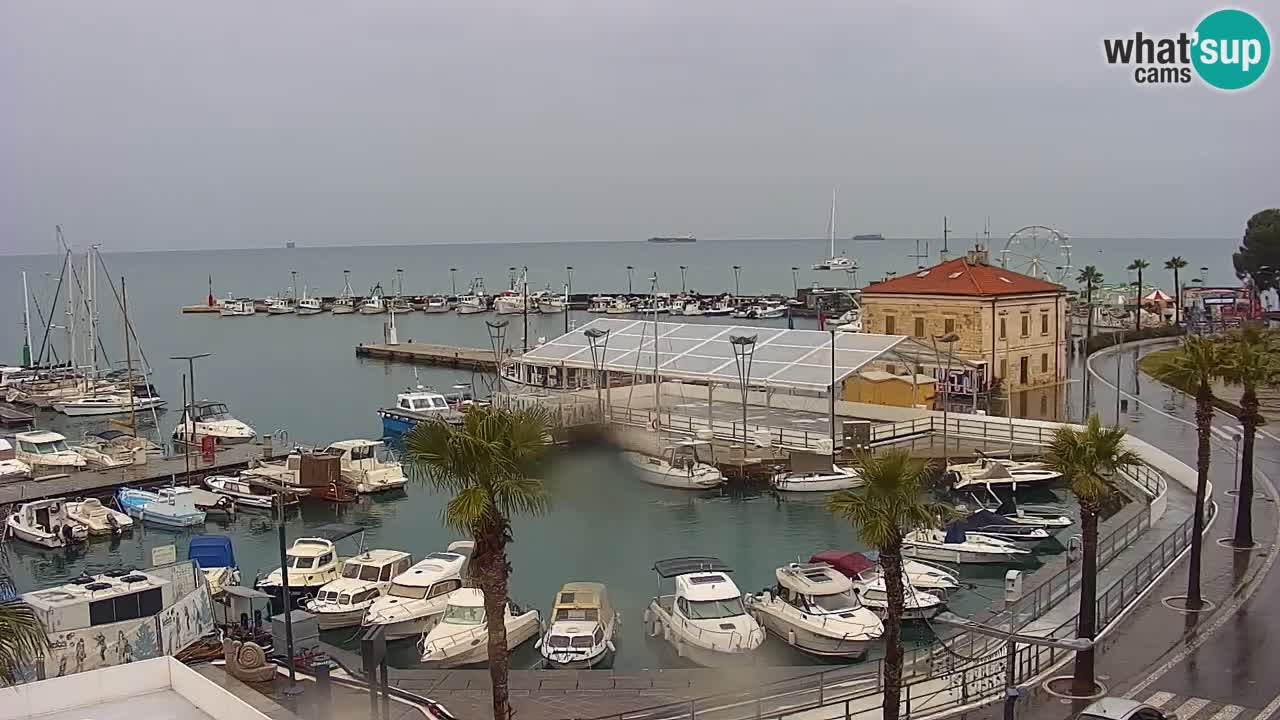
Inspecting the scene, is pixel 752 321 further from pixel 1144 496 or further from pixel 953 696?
pixel 953 696

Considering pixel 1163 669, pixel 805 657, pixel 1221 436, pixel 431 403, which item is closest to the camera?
pixel 1163 669

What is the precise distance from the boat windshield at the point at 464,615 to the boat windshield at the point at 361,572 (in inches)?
197

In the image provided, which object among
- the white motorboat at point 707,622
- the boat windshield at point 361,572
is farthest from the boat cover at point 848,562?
the boat windshield at point 361,572

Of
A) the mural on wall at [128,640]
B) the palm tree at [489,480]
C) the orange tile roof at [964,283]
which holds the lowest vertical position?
the mural on wall at [128,640]

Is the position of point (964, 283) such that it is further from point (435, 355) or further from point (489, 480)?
point (435, 355)

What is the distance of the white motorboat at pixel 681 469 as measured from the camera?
48.5m

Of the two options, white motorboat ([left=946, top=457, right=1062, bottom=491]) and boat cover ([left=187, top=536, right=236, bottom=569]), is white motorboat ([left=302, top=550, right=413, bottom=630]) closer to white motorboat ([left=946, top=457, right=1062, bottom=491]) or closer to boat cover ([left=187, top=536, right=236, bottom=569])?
boat cover ([left=187, top=536, right=236, bottom=569])

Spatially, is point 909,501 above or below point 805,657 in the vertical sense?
above

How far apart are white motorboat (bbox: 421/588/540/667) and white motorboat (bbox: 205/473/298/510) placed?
21.6m

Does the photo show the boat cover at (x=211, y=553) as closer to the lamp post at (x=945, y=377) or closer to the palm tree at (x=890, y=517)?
the palm tree at (x=890, y=517)

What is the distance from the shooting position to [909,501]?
16438 mm

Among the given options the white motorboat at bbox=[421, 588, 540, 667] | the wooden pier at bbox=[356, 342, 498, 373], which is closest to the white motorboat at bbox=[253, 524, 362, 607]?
the white motorboat at bbox=[421, 588, 540, 667]

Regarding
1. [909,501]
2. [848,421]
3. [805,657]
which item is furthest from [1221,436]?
[909,501]

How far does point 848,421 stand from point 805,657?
84.1ft
